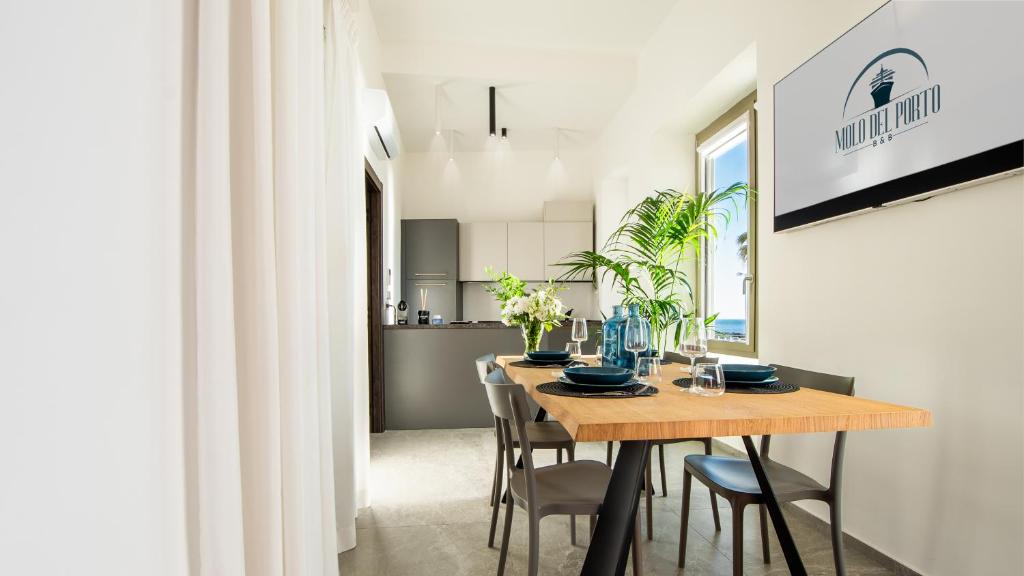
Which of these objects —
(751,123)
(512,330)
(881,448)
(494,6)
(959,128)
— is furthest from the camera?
(512,330)

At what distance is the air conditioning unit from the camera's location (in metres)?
3.62

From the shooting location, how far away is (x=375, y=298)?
179 inches

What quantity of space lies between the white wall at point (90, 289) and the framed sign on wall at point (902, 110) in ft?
6.77

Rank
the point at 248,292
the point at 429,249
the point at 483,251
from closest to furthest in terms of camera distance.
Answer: the point at 248,292 → the point at 429,249 → the point at 483,251

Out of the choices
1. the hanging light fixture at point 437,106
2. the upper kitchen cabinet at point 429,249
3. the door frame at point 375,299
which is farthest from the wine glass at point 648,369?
the upper kitchen cabinet at point 429,249

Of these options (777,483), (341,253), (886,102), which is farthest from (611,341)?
(886,102)

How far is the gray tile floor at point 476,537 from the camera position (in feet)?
6.75

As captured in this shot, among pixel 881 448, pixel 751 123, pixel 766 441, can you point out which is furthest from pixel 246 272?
pixel 751 123

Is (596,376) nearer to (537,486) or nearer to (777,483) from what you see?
(537,486)

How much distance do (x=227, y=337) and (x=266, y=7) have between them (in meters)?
0.61

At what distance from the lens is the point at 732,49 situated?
3.22 m

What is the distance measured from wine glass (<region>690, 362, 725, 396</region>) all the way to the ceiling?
128 inches

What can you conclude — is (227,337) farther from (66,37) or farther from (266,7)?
(266,7)

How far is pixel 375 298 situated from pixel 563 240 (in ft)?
9.13
